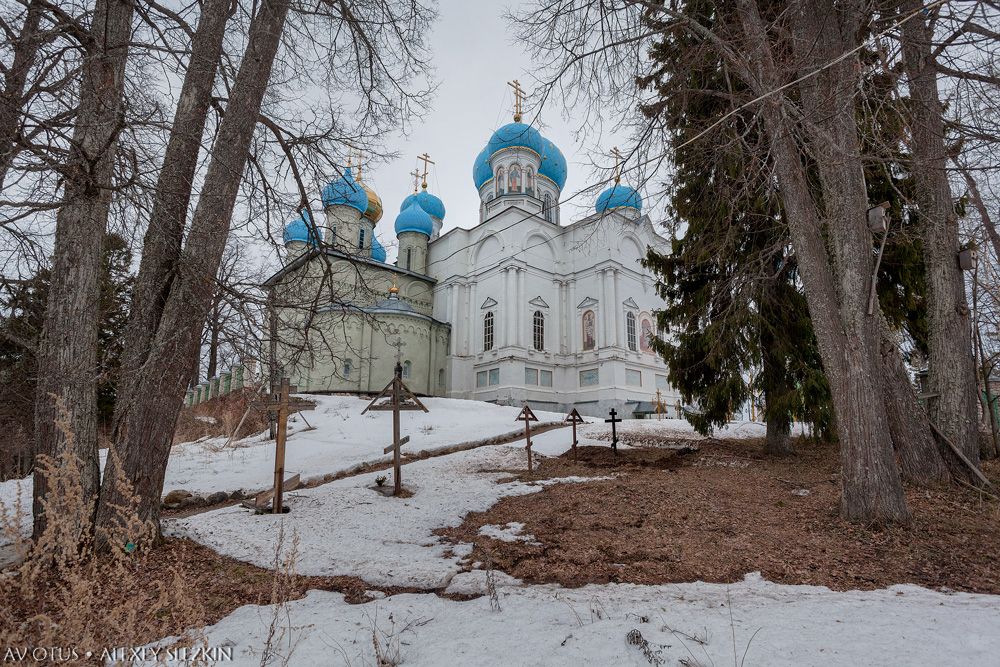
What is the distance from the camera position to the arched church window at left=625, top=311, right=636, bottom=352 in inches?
1059

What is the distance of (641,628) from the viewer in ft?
8.34

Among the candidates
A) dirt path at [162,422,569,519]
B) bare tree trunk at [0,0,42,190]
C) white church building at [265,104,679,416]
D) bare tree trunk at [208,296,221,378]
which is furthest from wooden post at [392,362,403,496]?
white church building at [265,104,679,416]

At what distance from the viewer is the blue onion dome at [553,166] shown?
1220 inches

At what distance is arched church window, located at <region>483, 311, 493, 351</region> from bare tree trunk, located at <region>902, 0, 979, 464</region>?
71.1ft

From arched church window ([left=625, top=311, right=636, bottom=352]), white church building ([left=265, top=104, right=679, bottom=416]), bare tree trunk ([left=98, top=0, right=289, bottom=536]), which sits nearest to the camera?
bare tree trunk ([left=98, top=0, right=289, bottom=536])

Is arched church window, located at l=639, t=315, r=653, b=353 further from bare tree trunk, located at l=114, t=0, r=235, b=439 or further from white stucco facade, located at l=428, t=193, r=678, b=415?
bare tree trunk, located at l=114, t=0, r=235, b=439

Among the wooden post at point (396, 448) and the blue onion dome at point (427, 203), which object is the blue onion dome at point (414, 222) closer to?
the blue onion dome at point (427, 203)

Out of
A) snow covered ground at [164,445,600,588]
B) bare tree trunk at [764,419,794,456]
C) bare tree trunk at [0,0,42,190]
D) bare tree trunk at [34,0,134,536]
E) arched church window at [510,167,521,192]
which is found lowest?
snow covered ground at [164,445,600,588]

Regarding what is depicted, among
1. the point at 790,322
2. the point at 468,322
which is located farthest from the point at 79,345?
the point at 468,322

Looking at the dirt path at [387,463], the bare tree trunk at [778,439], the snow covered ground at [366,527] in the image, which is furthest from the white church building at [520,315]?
the snow covered ground at [366,527]

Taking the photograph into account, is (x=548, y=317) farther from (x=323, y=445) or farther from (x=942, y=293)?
(x=942, y=293)

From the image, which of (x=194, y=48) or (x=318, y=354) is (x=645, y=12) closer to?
(x=194, y=48)

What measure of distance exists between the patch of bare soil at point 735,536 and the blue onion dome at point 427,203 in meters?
31.5

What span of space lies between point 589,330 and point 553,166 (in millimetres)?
10964
